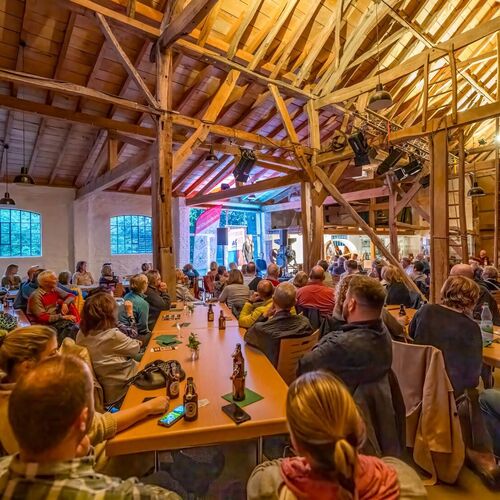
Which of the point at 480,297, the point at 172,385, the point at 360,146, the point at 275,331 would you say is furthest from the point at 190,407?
the point at 360,146

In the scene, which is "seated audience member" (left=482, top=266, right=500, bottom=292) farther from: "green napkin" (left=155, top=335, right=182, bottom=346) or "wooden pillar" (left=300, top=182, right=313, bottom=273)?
"green napkin" (left=155, top=335, right=182, bottom=346)

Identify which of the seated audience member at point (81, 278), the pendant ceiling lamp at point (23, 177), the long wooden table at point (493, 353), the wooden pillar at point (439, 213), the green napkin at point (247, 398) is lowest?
the long wooden table at point (493, 353)

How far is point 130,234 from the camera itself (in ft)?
36.0

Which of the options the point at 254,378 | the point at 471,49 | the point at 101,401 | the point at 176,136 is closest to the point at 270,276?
the point at 254,378

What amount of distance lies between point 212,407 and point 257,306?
5.58 ft

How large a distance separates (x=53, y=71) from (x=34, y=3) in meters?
1.19

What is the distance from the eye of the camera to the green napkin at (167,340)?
2768mm

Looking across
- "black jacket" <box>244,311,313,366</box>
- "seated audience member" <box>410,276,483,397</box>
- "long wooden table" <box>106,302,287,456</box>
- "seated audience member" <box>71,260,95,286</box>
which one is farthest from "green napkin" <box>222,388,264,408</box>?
"seated audience member" <box>71,260,95,286</box>

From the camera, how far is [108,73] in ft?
18.7

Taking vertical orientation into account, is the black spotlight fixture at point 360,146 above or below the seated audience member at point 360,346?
above

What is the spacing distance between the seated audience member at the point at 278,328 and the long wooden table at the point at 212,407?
0.09 metres

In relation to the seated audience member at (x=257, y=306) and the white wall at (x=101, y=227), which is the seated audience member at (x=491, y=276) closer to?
the seated audience member at (x=257, y=306)

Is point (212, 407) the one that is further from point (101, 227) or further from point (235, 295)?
point (101, 227)

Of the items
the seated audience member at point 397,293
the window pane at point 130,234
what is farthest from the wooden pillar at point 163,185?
the window pane at point 130,234
